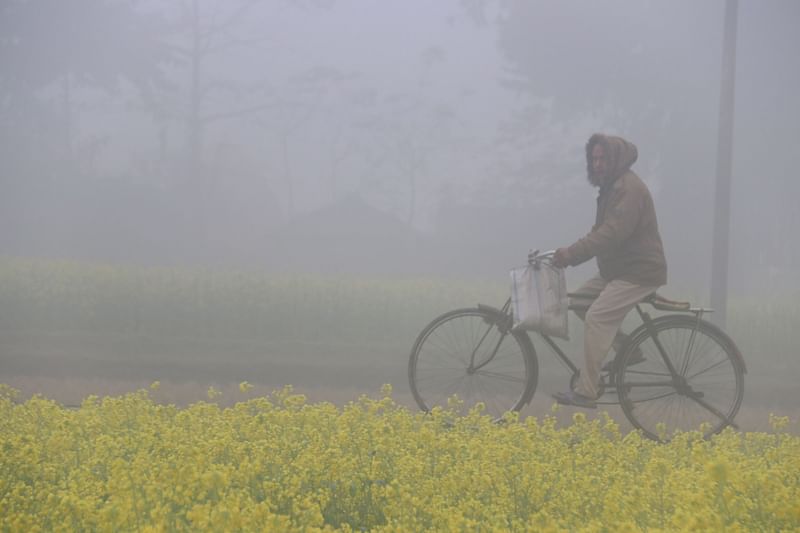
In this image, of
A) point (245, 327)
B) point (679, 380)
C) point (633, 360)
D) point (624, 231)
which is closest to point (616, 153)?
point (624, 231)

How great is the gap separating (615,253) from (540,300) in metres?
0.50

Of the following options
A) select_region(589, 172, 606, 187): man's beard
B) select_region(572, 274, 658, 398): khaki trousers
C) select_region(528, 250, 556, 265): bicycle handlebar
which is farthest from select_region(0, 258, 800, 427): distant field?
select_region(589, 172, 606, 187): man's beard

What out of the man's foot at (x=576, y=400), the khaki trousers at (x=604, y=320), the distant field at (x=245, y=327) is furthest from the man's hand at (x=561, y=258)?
the distant field at (x=245, y=327)

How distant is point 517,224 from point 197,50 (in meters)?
3.89

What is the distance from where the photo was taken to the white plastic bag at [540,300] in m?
4.50

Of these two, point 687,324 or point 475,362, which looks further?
point 475,362

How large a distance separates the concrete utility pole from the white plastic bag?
258cm

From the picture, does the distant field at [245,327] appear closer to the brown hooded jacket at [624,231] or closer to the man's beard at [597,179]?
the brown hooded jacket at [624,231]

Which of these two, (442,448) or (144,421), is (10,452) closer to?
(144,421)

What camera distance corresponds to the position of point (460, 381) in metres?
4.81

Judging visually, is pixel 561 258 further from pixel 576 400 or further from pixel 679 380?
pixel 679 380

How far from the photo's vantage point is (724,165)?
6.52 m

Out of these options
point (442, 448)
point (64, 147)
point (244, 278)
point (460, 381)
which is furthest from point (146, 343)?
point (442, 448)

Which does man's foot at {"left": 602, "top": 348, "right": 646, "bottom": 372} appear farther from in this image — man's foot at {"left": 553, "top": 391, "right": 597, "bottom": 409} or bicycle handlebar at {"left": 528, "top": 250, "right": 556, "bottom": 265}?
bicycle handlebar at {"left": 528, "top": 250, "right": 556, "bottom": 265}
